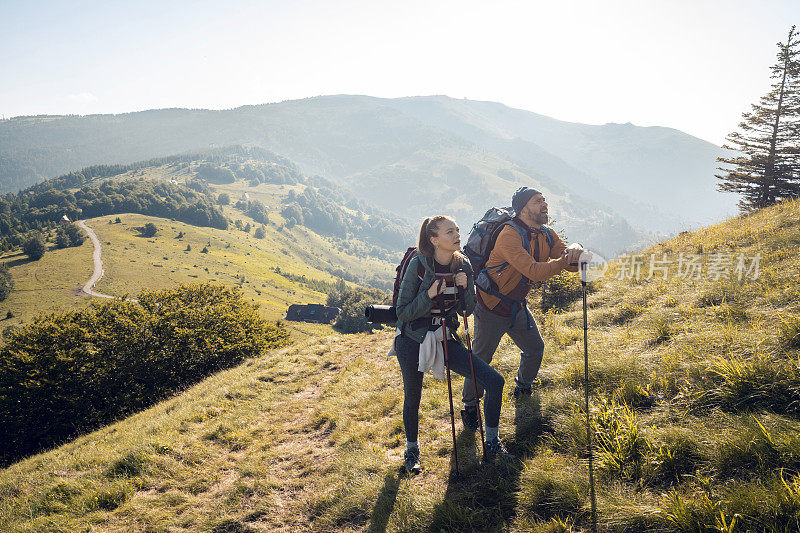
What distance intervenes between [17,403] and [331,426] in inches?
902

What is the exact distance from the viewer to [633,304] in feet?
28.8

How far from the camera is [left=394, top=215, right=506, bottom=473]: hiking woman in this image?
4534mm

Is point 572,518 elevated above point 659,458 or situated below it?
below

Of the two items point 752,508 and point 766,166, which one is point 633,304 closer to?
point 752,508

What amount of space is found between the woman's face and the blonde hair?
0.04 metres

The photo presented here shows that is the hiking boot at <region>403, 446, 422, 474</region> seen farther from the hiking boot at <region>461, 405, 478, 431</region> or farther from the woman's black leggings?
the hiking boot at <region>461, 405, 478, 431</region>

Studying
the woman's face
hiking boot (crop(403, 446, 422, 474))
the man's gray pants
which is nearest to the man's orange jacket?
the man's gray pants

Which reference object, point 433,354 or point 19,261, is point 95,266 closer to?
point 19,261

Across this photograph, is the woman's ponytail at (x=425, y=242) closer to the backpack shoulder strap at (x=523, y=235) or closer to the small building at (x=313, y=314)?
the backpack shoulder strap at (x=523, y=235)

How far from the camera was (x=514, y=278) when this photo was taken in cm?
534

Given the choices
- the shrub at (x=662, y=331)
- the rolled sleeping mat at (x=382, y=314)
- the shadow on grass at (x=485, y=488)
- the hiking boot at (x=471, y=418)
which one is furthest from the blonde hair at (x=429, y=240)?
the shrub at (x=662, y=331)

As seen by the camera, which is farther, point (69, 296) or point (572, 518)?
point (69, 296)

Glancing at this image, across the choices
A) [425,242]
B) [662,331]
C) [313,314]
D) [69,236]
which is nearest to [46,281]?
[69,236]

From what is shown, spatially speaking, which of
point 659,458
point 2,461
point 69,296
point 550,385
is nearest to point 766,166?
point 550,385
